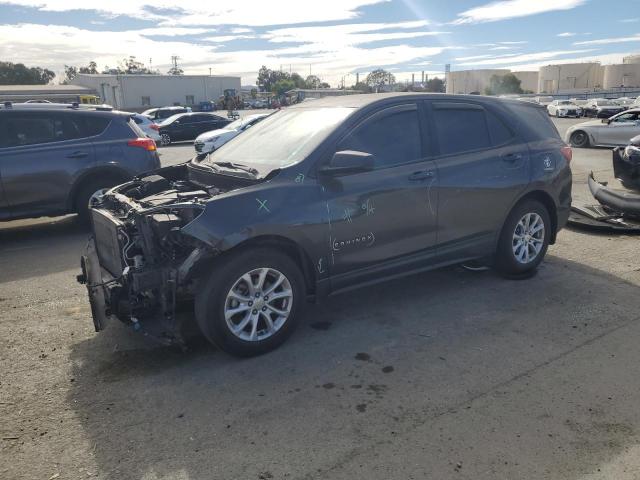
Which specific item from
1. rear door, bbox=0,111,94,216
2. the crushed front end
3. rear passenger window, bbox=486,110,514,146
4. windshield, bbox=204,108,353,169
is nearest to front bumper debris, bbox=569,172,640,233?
rear passenger window, bbox=486,110,514,146

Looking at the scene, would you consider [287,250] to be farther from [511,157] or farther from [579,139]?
[579,139]

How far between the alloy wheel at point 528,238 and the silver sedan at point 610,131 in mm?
13695

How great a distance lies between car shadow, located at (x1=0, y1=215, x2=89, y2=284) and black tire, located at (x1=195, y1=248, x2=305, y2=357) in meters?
3.16

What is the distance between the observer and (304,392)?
3.41 meters

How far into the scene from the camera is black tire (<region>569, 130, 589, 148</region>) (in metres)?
18.0

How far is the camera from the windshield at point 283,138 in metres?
4.20

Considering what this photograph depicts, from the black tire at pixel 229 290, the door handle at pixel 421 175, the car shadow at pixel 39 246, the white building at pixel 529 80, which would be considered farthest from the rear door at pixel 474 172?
the white building at pixel 529 80

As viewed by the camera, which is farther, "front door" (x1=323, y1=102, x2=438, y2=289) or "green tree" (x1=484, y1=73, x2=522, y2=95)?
"green tree" (x1=484, y1=73, x2=522, y2=95)

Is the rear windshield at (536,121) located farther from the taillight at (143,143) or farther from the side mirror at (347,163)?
the taillight at (143,143)

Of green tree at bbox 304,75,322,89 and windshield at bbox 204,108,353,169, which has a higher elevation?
green tree at bbox 304,75,322,89

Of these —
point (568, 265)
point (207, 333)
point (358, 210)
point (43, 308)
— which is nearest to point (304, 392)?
point (207, 333)

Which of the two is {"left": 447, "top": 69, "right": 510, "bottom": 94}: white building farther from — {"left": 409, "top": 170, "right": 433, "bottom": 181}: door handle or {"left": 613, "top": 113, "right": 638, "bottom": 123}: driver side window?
{"left": 409, "top": 170, "right": 433, "bottom": 181}: door handle

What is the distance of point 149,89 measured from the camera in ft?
229

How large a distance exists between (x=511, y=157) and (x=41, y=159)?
5849 millimetres
